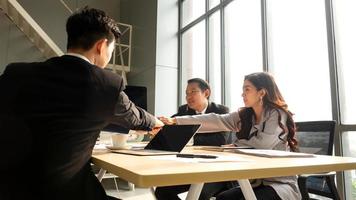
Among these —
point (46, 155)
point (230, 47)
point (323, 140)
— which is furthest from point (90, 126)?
point (230, 47)

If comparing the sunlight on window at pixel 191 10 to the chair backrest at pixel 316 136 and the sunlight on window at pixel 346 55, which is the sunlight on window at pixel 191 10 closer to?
the sunlight on window at pixel 346 55

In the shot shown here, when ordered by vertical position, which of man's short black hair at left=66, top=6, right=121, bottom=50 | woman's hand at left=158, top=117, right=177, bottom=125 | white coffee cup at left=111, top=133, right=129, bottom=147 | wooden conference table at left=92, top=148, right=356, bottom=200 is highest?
man's short black hair at left=66, top=6, right=121, bottom=50

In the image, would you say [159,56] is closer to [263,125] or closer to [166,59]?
[166,59]

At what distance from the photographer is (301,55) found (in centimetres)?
288

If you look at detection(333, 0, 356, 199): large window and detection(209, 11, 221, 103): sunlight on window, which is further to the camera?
detection(209, 11, 221, 103): sunlight on window

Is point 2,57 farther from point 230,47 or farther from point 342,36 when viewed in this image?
point 342,36

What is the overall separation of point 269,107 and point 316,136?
15.8 inches

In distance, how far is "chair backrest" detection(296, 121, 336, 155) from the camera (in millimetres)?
1692

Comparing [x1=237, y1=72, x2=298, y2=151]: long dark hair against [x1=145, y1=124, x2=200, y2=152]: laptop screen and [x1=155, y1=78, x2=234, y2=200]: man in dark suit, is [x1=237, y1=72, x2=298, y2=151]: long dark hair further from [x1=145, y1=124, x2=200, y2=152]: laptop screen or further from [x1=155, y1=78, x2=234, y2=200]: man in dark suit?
[x1=145, y1=124, x2=200, y2=152]: laptop screen

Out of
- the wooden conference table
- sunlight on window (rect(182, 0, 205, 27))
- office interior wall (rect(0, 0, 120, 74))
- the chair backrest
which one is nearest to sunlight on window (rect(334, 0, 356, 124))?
the chair backrest

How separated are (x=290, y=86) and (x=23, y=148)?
2668 millimetres

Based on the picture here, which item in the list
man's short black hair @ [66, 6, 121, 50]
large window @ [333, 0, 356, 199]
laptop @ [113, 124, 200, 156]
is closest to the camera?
man's short black hair @ [66, 6, 121, 50]

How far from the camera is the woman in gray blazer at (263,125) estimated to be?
1.35m

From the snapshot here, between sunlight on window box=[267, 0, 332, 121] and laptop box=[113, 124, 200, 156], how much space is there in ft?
5.27
